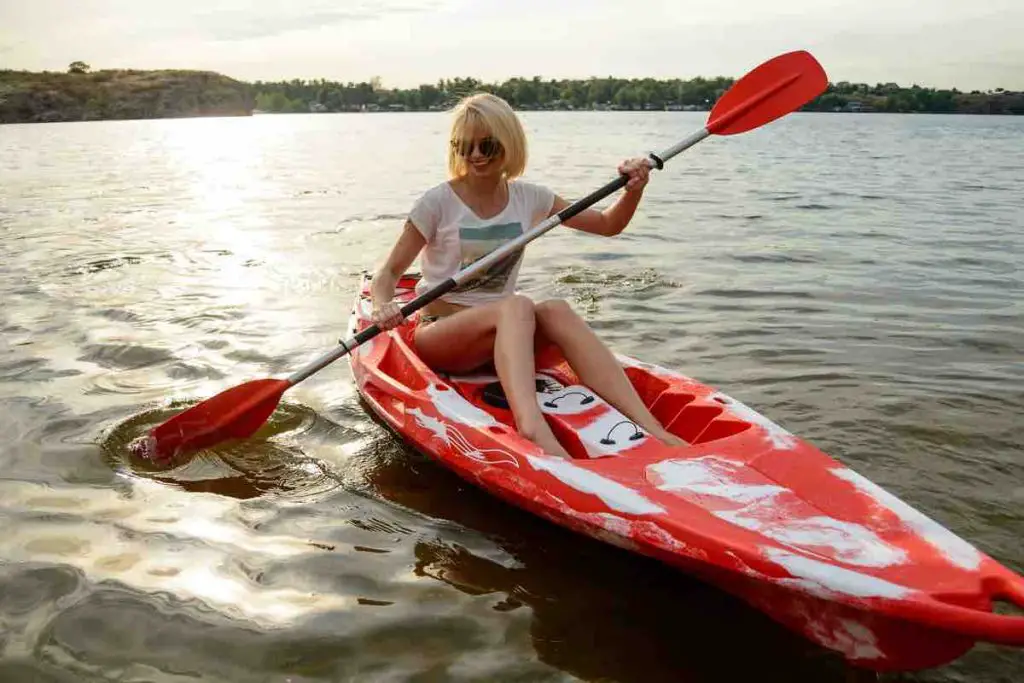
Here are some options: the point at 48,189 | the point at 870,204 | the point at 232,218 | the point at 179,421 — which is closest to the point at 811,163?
the point at 870,204

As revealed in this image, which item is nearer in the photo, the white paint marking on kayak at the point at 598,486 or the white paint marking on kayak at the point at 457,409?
the white paint marking on kayak at the point at 598,486

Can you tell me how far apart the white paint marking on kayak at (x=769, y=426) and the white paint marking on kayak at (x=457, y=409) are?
0.93 metres

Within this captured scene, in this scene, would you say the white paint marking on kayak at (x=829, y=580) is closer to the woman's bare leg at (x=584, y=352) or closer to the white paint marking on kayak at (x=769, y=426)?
the white paint marking on kayak at (x=769, y=426)

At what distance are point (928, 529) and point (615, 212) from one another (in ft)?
6.97

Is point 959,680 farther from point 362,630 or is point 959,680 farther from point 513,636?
point 362,630

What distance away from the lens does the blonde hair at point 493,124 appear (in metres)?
3.79

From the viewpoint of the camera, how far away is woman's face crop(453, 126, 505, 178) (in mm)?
3834

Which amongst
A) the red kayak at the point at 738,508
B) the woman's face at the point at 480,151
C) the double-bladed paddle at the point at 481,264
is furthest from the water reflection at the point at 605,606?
the woman's face at the point at 480,151

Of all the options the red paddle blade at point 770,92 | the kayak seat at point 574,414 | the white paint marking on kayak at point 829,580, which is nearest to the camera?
the white paint marking on kayak at point 829,580

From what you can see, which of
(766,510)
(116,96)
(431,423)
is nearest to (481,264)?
(431,423)

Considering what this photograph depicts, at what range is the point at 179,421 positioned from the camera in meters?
4.21

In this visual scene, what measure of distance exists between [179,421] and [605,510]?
2.21 meters

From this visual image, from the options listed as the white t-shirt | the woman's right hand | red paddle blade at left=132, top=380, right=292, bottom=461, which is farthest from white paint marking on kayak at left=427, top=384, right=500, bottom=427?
red paddle blade at left=132, top=380, right=292, bottom=461

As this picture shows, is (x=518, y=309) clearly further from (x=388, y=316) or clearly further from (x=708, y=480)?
(x=708, y=480)
